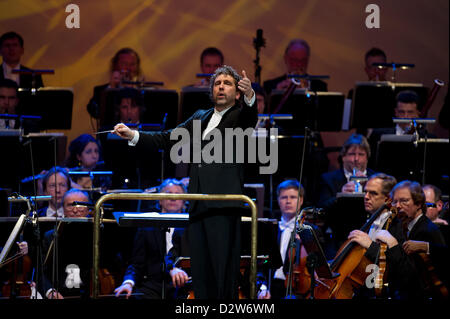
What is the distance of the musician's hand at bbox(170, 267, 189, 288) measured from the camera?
5145mm

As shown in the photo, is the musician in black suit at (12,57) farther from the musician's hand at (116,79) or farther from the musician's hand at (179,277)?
the musician's hand at (179,277)

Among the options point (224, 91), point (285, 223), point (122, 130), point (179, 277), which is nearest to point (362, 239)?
point (285, 223)

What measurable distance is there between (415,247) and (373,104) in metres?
2.05

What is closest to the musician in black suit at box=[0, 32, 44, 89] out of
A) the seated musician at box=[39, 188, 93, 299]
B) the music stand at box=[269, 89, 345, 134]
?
the seated musician at box=[39, 188, 93, 299]

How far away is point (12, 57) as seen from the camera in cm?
692

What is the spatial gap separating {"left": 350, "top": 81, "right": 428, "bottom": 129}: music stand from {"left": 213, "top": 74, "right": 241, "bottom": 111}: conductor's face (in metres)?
2.90

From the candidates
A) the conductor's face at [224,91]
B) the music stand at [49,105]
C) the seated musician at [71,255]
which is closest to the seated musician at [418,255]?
the conductor's face at [224,91]

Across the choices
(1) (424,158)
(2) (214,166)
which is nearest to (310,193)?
(1) (424,158)

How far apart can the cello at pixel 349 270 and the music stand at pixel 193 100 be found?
1982 mm

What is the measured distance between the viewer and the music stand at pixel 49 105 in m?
6.23

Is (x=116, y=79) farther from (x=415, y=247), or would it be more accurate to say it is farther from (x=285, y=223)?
(x=415, y=247)
